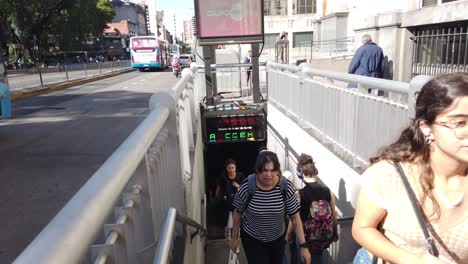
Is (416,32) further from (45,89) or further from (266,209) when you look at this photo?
(45,89)

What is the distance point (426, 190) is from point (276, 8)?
48054mm

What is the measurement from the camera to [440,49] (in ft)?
27.3

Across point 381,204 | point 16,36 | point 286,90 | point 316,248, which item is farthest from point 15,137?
point 16,36

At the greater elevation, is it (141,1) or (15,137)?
(141,1)

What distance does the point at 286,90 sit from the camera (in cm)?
836

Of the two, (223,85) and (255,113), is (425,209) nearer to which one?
(255,113)

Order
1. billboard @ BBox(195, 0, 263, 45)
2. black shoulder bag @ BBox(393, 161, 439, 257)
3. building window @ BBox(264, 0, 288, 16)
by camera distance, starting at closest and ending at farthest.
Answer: black shoulder bag @ BBox(393, 161, 439, 257), billboard @ BBox(195, 0, 263, 45), building window @ BBox(264, 0, 288, 16)

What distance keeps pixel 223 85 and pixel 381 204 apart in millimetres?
10425

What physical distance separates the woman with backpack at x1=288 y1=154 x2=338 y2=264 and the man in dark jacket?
14.3ft

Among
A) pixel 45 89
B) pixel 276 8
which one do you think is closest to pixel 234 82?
pixel 45 89

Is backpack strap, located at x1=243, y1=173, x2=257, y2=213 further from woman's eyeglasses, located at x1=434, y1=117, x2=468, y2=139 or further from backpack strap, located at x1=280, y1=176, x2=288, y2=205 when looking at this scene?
woman's eyeglasses, located at x1=434, y1=117, x2=468, y2=139

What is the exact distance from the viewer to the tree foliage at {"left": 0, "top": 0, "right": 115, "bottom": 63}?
139ft

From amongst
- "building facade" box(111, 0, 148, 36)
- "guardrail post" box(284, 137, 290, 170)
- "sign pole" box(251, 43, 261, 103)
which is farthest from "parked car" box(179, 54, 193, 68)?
"building facade" box(111, 0, 148, 36)

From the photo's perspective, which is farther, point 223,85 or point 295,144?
point 223,85
